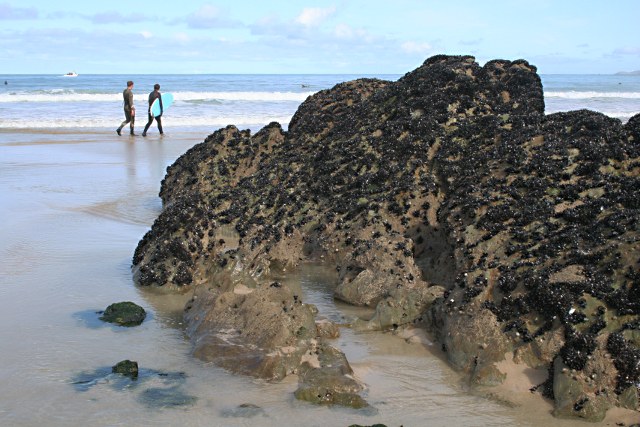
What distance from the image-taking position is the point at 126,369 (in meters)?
4.50

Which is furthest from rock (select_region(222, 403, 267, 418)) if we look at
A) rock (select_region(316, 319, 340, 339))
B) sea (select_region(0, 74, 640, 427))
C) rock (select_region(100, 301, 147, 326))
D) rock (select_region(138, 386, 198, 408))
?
rock (select_region(100, 301, 147, 326))

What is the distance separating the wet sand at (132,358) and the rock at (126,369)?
3.9 inches

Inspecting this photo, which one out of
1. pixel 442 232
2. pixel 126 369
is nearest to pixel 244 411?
pixel 126 369

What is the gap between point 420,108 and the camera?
7.95m

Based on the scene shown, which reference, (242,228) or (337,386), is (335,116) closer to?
(242,228)

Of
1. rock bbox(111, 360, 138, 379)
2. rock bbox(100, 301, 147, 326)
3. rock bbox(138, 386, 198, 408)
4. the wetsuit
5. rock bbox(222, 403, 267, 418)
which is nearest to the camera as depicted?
rock bbox(222, 403, 267, 418)

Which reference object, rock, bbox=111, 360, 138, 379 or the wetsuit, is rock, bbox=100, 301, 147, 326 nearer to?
rock, bbox=111, 360, 138, 379

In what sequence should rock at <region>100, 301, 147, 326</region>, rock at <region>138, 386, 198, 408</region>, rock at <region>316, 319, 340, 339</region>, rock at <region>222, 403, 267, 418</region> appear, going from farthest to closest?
1. rock at <region>100, 301, 147, 326</region>
2. rock at <region>316, 319, 340, 339</region>
3. rock at <region>138, 386, 198, 408</region>
4. rock at <region>222, 403, 267, 418</region>

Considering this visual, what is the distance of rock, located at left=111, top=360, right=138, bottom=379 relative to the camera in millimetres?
4473

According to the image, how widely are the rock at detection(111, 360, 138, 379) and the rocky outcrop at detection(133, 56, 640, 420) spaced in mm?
550

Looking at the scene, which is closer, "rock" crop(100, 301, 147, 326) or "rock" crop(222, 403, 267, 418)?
"rock" crop(222, 403, 267, 418)

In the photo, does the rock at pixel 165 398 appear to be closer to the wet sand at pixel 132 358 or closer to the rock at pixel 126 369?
the wet sand at pixel 132 358

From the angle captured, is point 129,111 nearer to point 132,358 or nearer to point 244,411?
point 132,358

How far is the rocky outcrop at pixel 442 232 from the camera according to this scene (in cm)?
452
